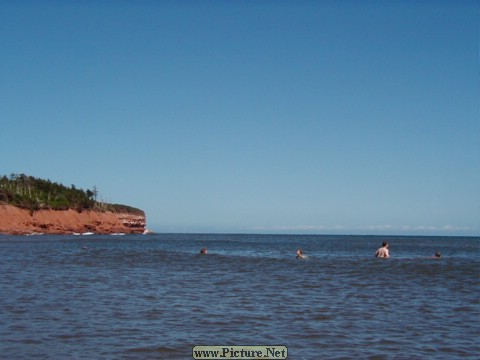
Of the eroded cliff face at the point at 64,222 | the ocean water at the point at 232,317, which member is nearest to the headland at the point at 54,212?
the eroded cliff face at the point at 64,222

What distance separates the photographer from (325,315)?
45.8 feet

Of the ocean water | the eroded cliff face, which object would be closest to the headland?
the eroded cliff face

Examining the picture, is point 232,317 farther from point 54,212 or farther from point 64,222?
point 64,222

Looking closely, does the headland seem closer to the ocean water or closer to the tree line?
the tree line

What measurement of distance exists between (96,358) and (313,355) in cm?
400

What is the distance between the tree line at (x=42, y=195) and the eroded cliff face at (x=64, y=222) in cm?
177

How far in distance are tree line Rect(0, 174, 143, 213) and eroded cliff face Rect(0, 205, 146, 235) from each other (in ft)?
5.80

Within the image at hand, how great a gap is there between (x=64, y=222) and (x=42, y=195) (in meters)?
16.9

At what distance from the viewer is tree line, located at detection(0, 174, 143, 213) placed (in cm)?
12631

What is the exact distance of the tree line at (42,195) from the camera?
126 metres

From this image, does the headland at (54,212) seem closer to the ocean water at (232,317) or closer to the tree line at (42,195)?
the tree line at (42,195)

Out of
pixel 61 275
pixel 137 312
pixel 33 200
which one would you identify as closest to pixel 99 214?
pixel 33 200

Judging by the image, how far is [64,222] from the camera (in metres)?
139

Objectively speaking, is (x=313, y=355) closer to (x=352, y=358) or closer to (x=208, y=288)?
(x=352, y=358)
